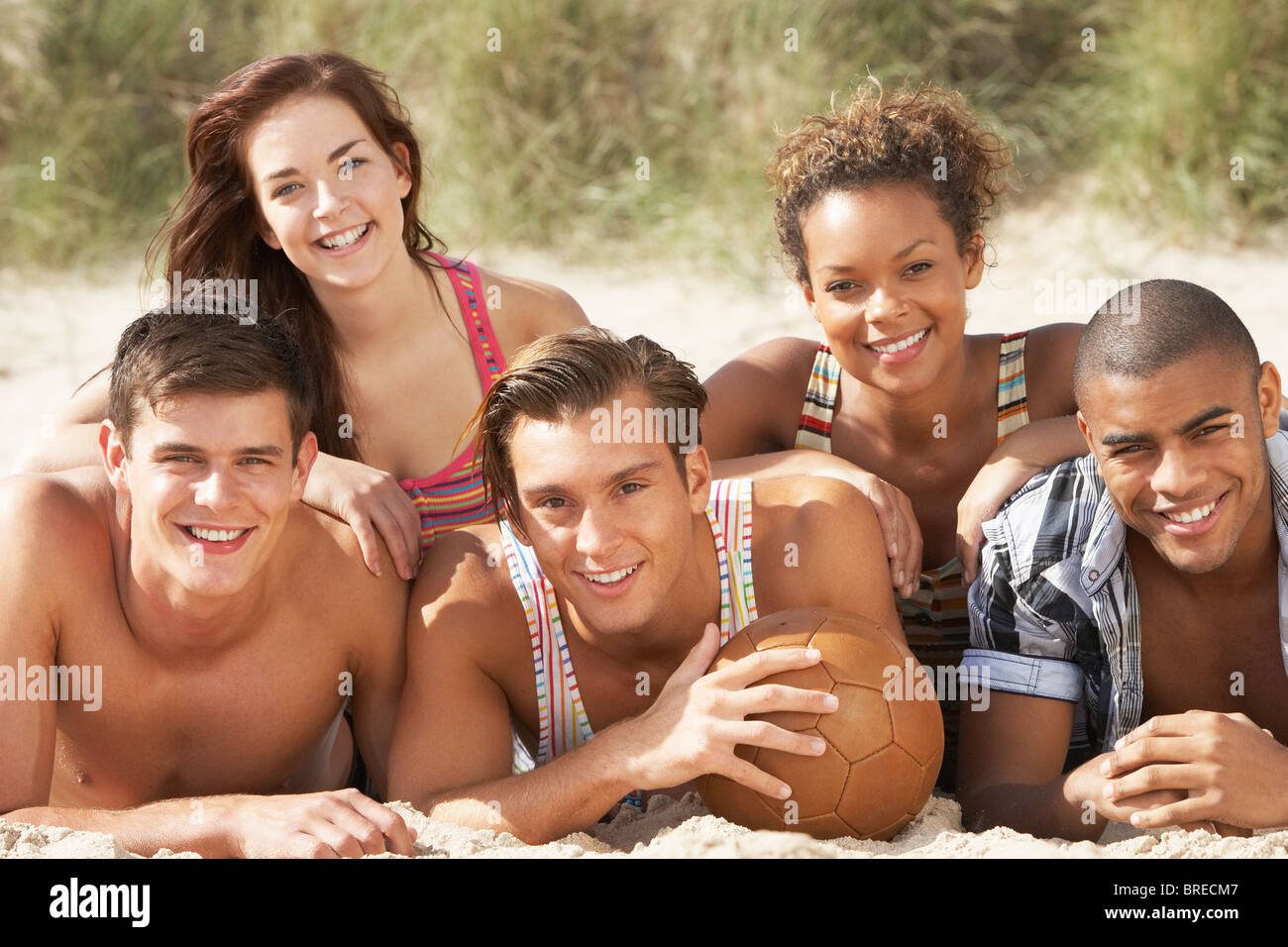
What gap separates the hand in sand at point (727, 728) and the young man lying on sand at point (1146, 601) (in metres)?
0.68

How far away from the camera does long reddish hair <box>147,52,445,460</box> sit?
470cm

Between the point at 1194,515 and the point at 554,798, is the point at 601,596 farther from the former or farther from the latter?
the point at 1194,515

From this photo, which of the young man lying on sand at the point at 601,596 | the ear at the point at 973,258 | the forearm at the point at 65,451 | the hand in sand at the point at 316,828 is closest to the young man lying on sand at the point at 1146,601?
the young man lying on sand at the point at 601,596

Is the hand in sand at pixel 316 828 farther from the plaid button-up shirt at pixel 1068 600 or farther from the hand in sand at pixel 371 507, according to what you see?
the plaid button-up shirt at pixel 1068 600

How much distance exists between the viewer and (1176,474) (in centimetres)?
358

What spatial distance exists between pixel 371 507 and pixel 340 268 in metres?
0.97

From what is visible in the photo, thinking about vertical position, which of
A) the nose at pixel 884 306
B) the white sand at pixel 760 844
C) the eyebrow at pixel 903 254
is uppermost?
the eyebrow at pixel 903 254

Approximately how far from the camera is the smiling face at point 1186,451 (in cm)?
359

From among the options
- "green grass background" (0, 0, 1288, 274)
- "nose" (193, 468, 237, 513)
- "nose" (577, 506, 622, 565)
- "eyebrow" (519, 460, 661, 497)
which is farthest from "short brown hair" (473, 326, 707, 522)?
"green grass background" (0, 0, 1288, 274)

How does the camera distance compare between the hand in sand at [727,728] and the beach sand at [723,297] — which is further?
the beach sand at [723,297]

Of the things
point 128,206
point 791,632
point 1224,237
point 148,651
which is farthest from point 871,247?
point 128,206

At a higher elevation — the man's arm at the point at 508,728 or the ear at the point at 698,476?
the ear at the point at 698,476

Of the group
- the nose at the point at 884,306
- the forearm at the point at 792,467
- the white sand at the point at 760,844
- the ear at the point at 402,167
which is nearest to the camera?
the white sand at the point at 760,844

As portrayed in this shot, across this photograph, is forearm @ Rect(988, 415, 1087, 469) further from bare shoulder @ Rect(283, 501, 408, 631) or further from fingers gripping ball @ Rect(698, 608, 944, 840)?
bare shoulder @ Rect(283, 501, 408, 631)
